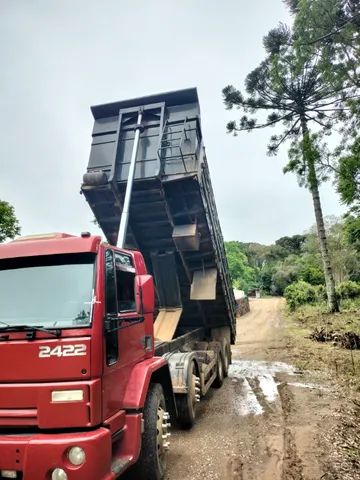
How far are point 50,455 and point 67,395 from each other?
36 cm

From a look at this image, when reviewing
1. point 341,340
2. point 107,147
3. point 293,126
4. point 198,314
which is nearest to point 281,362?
point 341,340

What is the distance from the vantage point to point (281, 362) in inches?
387

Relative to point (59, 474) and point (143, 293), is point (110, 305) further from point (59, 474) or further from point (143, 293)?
point (59, 474)

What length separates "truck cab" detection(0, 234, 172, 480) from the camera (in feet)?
7.87

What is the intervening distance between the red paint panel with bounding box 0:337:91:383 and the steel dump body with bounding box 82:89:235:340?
3625mm

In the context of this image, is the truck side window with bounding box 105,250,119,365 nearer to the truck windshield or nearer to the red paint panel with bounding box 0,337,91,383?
the truck windshield

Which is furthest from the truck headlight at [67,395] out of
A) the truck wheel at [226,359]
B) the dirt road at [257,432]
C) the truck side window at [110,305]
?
the truck wheel at [226,359]

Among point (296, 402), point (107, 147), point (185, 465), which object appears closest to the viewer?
point (185, 465)

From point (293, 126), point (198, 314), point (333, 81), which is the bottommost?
point (198, 314)

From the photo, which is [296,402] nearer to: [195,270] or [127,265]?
[195,270]

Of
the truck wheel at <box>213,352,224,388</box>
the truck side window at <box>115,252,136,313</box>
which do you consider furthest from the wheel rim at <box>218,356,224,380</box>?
the truck side window at <box>115,252,136,313</box>

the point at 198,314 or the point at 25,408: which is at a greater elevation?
the point at 198,314

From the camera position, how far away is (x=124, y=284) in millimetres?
3355

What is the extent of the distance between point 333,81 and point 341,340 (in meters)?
7.46
